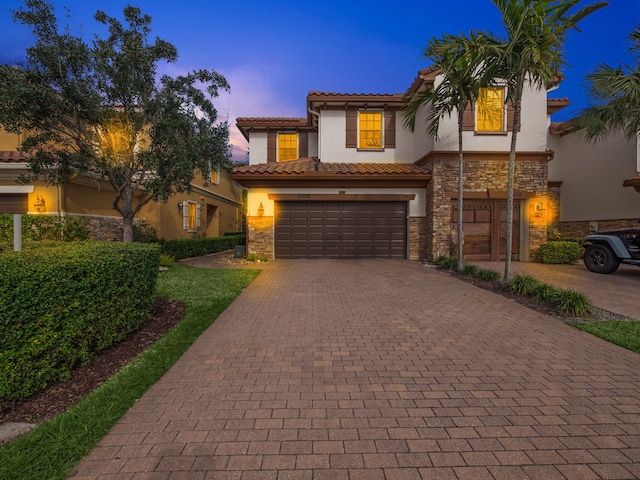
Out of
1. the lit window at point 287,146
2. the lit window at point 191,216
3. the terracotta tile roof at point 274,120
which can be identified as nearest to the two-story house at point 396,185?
the terracotta tile roof at point 274,120

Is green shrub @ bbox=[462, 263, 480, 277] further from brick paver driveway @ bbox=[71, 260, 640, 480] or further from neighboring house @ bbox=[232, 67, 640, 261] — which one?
brick paver driveway @ bbox=[71, 260, 640, 480]

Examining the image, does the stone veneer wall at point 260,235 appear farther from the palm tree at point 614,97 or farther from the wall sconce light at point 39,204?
the palm tree at point 614,97

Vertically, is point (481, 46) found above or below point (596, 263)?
above

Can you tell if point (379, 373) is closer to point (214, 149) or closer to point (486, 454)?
point (486, 454)

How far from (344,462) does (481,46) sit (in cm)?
884

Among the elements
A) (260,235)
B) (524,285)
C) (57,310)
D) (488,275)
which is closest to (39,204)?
(260,235)

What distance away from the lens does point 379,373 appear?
11.9ft

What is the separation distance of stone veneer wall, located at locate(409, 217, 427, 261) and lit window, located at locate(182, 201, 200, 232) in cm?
1168

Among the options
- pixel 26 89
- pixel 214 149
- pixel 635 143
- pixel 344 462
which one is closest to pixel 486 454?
pixel 344 462

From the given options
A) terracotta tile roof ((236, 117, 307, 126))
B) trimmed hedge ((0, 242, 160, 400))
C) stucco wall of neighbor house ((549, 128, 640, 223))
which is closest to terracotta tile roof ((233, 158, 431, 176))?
terracotta tile roof ((236, 117, 307, 126))

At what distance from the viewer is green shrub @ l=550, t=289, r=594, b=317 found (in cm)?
580

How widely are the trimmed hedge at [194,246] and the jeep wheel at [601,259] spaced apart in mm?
14865

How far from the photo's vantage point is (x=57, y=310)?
10.6 ft

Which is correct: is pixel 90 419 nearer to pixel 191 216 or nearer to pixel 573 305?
pixel 573 305
